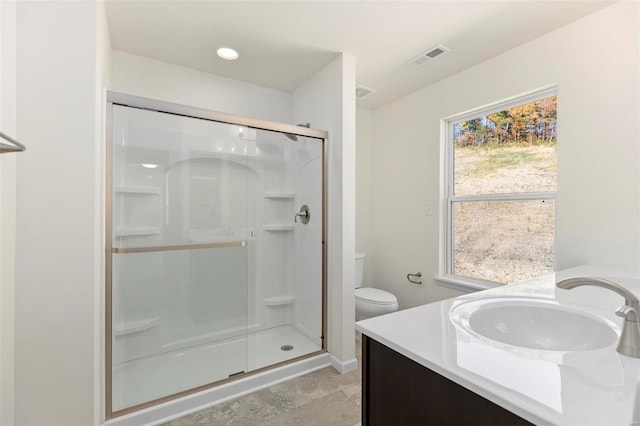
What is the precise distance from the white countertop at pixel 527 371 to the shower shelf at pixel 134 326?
1578 millimetres

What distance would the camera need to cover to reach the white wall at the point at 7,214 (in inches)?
45.8

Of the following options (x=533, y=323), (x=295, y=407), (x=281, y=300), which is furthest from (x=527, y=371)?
(x=281, y=300)

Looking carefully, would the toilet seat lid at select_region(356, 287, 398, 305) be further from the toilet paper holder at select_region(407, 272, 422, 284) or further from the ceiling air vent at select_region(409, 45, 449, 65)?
the ceiling air vent at select_region(409, 45, 449, 65)

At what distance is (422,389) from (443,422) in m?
0.07

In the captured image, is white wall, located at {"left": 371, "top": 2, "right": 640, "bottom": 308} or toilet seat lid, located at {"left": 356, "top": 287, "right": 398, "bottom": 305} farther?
toilet seat lid, located at {"left": 356, "top": 287, "right": 398, "bottom": 305}

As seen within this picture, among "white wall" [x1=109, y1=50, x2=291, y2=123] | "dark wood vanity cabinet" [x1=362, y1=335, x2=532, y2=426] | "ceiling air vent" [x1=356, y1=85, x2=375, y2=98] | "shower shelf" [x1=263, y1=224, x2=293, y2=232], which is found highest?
"ceiling air vent" [x1=356, y1=85, x2=375, y2=98]

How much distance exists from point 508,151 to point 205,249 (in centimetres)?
234

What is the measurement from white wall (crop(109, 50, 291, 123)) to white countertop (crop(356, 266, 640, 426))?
7.58 feet

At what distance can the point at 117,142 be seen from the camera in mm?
1679

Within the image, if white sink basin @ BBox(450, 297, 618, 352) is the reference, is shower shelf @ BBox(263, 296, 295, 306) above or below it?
below

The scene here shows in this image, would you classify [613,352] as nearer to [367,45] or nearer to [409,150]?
[367,45]

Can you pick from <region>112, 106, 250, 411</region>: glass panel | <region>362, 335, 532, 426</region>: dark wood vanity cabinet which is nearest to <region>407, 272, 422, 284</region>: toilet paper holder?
<region>112, 106, 250, 411</region>: glass panel

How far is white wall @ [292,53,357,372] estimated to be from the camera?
7.05 ft

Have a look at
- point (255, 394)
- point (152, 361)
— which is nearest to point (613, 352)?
point (255, 394)
